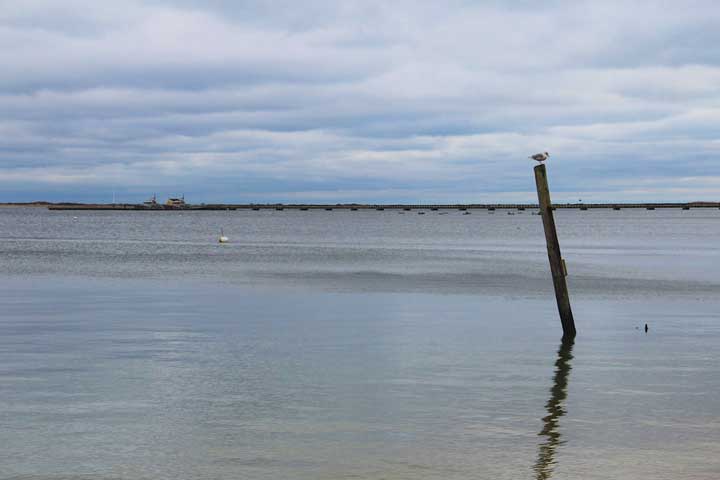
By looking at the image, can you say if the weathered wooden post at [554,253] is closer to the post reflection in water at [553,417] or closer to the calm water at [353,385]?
the calm water at [353,385]

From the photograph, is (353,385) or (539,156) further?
(539,156)

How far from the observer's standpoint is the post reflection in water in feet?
37.8

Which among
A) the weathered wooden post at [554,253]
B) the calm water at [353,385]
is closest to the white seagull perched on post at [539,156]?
the weathered wooden post at [554,253]

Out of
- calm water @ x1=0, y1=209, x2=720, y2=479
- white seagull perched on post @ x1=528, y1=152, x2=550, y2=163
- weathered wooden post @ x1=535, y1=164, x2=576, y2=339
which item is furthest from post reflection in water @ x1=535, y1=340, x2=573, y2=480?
white seagull perched on post @ x1=528, y1=152, x2=550, y2=163

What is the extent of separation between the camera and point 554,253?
22.8 meters

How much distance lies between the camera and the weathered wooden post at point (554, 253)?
73.7ft

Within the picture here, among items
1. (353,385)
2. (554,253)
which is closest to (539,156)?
(554,253)

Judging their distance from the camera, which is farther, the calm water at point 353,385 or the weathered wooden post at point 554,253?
the weathered wooden post at point 554,253

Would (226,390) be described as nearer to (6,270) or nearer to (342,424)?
(342,424)

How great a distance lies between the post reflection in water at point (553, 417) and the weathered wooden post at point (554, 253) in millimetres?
2021

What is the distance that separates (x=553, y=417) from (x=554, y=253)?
9078 mm

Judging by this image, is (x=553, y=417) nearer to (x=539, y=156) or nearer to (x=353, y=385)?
(x=353, y=385)

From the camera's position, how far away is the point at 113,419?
13609mm

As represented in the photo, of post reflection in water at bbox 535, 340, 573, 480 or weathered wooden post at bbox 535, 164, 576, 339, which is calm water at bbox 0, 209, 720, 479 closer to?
post reflection in water at bbox 535, 340, 573, 480
